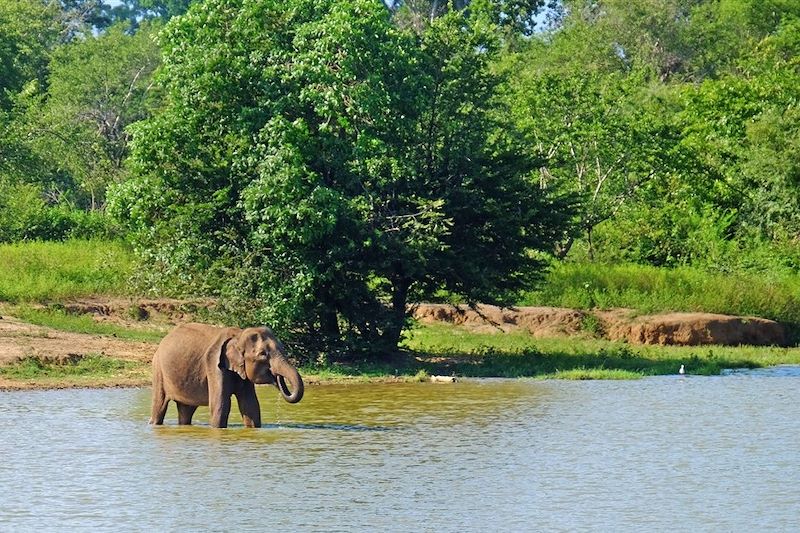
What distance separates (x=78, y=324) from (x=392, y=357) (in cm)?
572

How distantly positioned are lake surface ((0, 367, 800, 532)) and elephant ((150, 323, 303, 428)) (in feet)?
1.05

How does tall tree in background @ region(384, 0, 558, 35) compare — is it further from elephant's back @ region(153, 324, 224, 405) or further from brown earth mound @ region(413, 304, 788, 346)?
elephant's back @ region(153, 324, 224, 405)

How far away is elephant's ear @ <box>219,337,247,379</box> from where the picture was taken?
16641 millimetres

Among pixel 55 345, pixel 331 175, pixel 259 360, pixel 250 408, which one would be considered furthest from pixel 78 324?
pixel 259 360

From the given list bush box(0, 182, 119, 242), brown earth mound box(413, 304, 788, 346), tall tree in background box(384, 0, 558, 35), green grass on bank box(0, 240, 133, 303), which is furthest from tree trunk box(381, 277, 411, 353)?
tall tree in background box(384, 0, 558, 35)

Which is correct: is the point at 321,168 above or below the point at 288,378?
above

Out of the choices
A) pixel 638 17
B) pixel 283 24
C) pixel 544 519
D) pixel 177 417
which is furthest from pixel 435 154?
pixel 638 17

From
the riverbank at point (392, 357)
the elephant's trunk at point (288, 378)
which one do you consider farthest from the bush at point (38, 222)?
the elephant's trunk at point (288, 378)

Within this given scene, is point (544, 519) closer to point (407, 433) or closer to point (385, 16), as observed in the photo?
point (407, 433)

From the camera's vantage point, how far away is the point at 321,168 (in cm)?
2417

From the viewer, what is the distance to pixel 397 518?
12.8 meters

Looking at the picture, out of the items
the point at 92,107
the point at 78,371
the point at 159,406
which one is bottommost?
the point at 159,406

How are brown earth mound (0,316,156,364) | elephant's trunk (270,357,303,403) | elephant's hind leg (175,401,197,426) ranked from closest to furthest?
elephant's trunk (270,357,303,403) → elephant's hind leg (175,401,197,426) → brown earth mound (0,316,156,364)

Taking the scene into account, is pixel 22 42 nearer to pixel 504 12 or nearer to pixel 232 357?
pixel 504 12
